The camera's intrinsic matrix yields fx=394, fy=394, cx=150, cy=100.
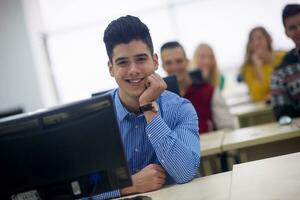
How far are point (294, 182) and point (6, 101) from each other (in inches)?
191

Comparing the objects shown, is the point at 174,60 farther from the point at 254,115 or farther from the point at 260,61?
the point at 260,61

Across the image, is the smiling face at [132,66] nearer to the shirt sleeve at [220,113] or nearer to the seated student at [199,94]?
the seated student at [199,94]

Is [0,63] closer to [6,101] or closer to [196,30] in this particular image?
[6,101]

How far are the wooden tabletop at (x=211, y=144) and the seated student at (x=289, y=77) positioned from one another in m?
0.48

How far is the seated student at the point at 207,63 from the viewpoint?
4.09 m

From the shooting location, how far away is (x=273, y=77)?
114 inches

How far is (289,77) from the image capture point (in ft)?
9.21

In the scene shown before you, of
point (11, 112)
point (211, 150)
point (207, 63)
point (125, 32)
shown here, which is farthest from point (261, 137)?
point (207, 63)

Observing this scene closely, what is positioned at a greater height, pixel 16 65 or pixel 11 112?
pixel 16 65

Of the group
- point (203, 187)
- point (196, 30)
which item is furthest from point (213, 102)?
point (196, 30)

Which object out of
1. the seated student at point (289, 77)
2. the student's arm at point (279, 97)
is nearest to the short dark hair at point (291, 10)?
the seated student at point (289, 77)

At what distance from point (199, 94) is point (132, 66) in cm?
159

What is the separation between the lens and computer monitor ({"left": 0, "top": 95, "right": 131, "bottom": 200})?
1.23 m

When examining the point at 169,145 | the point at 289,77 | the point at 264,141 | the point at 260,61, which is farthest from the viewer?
the point at 260,61
